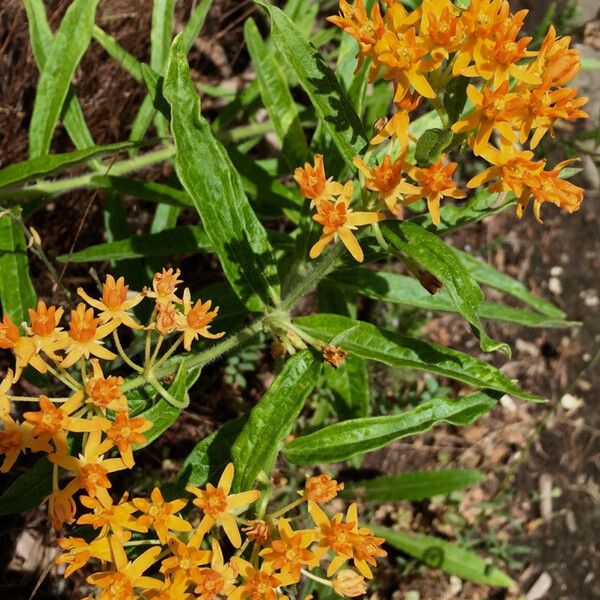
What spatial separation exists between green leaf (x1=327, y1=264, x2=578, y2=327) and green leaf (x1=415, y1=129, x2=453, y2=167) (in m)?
0.79

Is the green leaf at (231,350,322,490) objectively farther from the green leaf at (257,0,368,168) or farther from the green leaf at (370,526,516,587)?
the green leaf at (370,526,516,587)

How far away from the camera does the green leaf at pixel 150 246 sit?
9.12 feet

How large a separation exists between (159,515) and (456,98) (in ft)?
4.13

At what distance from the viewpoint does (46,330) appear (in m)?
1.96

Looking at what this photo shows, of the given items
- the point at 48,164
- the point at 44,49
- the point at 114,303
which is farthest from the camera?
the point at 44,49

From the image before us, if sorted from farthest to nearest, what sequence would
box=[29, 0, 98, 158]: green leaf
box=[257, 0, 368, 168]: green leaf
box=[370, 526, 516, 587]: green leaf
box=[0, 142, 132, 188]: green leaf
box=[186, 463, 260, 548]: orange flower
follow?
1. box=[370, 526, 516, 587]: green leaf
2. box=[29, 0, 98, 158]: green leaf
3. box=[0, 142, 132, 188]: green leaf
4. box=[257, 0, 368, 168]: green leaf
5. box=[186, 463, 260, 548]: orange flower

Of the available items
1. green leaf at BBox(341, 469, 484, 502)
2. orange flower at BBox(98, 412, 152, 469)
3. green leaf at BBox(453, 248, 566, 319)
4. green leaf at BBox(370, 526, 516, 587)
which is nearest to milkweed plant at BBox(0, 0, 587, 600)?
orange flower at BBox(98, 412, 152, 469)

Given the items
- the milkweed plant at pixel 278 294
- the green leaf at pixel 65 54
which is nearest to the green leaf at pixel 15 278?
the milkweed plant at pixel 278 294

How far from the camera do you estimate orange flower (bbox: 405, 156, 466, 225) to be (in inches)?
74.9

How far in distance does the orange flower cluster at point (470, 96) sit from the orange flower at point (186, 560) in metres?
0.79

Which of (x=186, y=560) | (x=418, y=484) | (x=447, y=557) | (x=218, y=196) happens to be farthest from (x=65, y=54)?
(x=447, y=557)

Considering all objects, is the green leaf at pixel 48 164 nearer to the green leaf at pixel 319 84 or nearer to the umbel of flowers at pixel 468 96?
the green leaf at pixel 319 84

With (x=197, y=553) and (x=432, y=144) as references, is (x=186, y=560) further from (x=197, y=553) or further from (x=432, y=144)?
(x=432, y=144)

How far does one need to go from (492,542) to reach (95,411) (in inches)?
112
